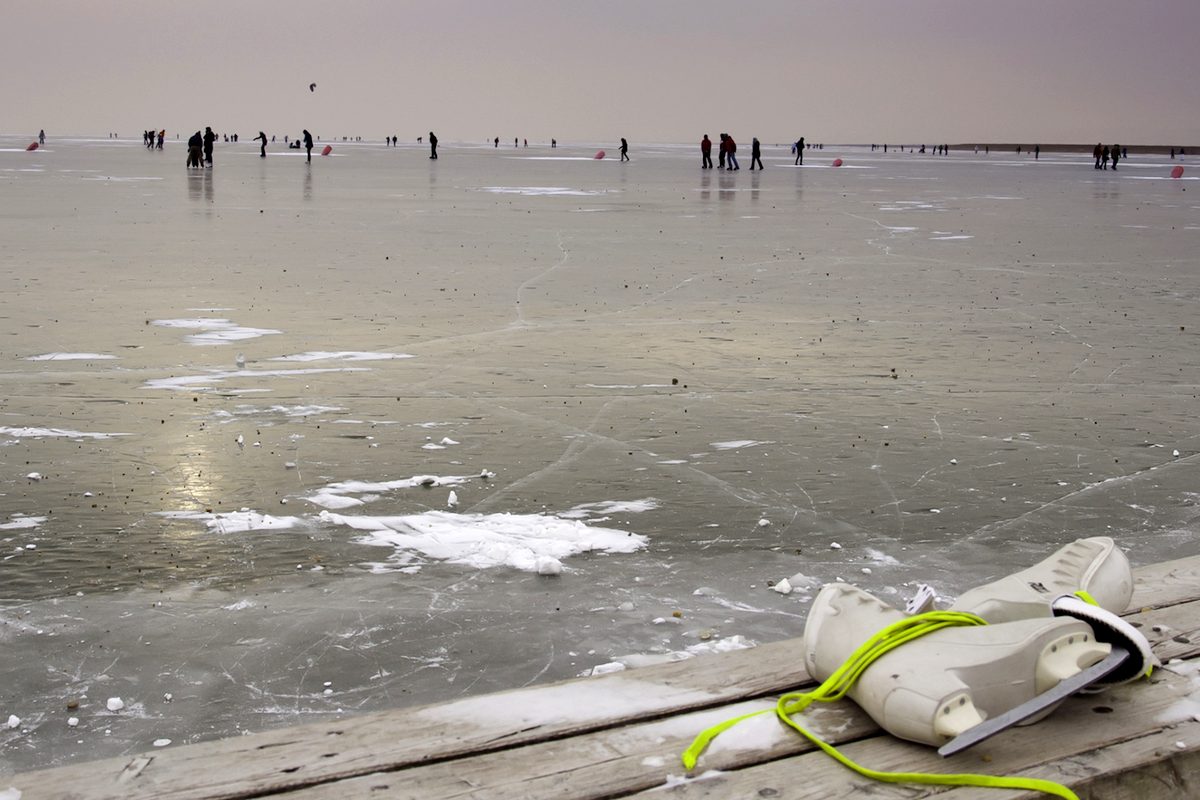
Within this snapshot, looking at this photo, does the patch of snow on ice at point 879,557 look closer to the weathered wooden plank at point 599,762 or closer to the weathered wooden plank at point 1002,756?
the weathered wooden plank at point 1002,756

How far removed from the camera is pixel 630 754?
2.63 metres

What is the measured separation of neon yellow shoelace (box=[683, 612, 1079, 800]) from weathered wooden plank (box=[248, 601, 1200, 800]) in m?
0.02

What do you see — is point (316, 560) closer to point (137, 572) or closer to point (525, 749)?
point (137, 572)

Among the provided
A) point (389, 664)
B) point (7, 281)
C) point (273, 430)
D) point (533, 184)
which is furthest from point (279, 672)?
point (533, 184)

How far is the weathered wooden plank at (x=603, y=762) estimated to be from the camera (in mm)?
2473

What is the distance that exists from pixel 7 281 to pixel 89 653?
33.5 ft

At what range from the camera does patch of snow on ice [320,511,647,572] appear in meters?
5.19

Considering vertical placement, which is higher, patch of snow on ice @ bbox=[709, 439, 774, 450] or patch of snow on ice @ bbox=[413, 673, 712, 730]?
patch of snow on ice @ bbox=[413, 673, 712, 730]

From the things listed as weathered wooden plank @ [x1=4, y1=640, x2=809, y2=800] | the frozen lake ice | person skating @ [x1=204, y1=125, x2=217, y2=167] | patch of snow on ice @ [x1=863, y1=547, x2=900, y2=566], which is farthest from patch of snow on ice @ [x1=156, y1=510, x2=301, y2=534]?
person skating @ [x1=204, y1=125, x2=217, y2=167]

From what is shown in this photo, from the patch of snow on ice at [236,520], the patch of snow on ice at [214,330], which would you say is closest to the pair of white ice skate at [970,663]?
the patch of snow on ice at [236,520]

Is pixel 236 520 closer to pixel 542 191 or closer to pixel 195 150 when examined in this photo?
pixel 542 191

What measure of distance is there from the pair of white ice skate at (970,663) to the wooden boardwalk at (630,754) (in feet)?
0.22

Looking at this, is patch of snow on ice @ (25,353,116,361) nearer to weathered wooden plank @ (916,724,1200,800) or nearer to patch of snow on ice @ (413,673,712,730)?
patch of snow on ice @ (413,673,712,730)

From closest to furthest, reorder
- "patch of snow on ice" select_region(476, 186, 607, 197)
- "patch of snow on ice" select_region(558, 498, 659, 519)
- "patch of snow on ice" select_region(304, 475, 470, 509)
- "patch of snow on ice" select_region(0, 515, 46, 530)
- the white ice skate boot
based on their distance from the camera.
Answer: the white ice skate boot → "patch of snow on ice" select_region(0, 515, 46, 530) → "patch of snow on ice" select_region(558, 498, 659, 519) → "patch of snow on ice" select_region(304, 475, 470, 509) → "patch of snow on ice" select_region(476, 186, 607, 197)
